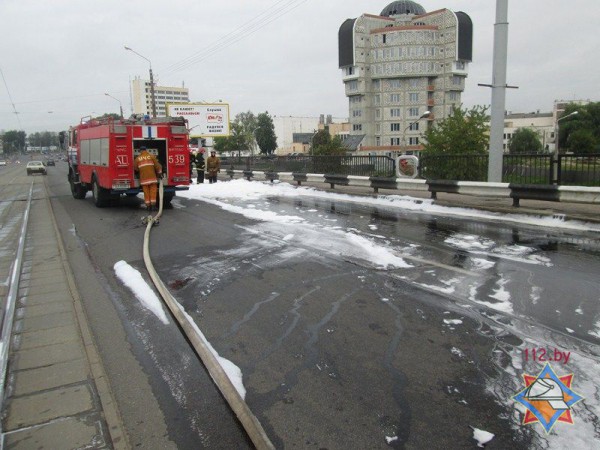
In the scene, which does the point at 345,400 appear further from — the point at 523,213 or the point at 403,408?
the point at 523,213

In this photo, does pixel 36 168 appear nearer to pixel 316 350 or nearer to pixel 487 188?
pixel 487 188

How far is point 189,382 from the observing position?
4000 millimetres

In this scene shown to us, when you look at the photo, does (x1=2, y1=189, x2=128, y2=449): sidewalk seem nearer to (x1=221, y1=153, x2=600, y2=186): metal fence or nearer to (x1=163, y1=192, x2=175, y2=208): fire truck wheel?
(x1=163, y1=192, x2=175, y2=208): fire truck wheel

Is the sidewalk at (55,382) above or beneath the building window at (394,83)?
beneath

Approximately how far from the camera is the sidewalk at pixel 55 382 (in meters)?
3.34

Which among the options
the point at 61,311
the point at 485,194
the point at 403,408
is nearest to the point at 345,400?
the point at 403,408

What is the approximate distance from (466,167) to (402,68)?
9084 centimetres

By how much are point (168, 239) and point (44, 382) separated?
20.8 ft

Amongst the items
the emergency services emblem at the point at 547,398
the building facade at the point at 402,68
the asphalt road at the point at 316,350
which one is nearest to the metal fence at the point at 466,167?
the asphalt road at the point at 316,350

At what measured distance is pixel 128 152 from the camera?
594 inches

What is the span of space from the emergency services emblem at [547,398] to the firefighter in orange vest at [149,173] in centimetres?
1151

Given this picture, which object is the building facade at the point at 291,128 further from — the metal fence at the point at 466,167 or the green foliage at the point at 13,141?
the metal fence at the point at 466,167

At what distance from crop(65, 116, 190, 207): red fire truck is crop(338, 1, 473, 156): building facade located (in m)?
87.0

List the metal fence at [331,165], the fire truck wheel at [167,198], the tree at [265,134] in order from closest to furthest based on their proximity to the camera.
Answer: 1. the fire truck wheel at [167,198]
2. the metal fence at [331,165]
3. the tree at [265,134]
